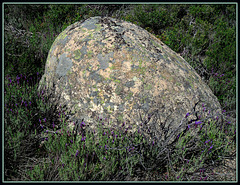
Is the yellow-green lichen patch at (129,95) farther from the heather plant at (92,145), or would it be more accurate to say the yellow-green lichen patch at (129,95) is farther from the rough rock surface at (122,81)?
the heather plant at (92,145)

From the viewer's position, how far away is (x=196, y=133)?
2.67 meters

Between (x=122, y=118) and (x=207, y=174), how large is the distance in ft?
3.79

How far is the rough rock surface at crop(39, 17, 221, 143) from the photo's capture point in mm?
2586

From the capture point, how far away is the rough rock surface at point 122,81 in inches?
102

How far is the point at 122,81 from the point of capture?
8.64 feet

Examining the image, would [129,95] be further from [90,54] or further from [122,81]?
[90,54]

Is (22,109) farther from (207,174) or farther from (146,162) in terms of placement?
(207,174)

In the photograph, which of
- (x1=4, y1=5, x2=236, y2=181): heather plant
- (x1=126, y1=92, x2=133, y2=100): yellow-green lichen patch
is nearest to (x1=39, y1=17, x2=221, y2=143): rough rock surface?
(x1=126, y1=92, x2=133, y2=100): yellow-green lichen patch

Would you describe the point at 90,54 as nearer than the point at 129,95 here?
No

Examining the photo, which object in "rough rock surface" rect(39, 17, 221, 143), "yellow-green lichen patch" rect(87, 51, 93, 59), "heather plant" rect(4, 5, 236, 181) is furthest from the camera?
"yellow-green lichen patch" rect(87, 51, 93, 59)

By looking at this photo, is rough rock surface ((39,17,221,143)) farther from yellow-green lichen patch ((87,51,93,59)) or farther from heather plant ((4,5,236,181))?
heather plant ((4,5,236,181))

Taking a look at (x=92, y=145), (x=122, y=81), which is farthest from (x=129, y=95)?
(x=92, y=145)

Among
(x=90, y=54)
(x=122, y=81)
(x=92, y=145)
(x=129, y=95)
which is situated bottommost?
(x=92, y=145)

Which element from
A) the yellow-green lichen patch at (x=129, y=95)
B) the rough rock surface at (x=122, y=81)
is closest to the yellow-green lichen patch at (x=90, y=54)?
the rough rock surface at (x=122, y=81)
